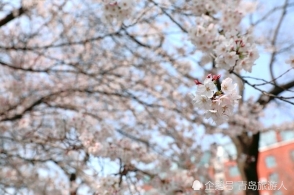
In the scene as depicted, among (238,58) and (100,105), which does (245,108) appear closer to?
(100,105)

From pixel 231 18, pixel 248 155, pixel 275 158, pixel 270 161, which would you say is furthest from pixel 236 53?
pixel 270 161

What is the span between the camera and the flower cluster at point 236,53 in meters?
1.96

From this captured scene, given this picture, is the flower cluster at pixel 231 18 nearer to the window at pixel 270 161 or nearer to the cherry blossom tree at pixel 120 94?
the cherry blossom tree at pixel 120 94

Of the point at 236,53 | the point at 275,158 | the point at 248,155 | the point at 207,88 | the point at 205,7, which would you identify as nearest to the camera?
the point at 207,88

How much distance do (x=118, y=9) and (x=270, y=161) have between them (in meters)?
A: 28.8

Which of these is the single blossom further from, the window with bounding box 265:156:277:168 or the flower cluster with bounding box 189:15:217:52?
the window with bounding box 265:156:277:168

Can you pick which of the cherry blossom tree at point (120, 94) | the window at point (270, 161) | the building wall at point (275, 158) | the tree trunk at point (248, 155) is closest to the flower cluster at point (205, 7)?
the cherry blossom tree at point (120, 94)

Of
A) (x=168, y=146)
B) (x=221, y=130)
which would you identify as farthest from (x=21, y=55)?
(x=221, y=130)

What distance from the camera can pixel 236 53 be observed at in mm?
1983

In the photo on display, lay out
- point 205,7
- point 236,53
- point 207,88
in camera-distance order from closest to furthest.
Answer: point 207,88, point 236,53, point 205,7

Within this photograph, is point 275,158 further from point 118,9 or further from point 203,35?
point 118,9

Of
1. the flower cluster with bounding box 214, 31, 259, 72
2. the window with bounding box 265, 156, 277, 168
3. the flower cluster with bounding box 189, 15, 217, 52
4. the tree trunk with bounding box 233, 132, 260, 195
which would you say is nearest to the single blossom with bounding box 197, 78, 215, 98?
the flower cluster with bounding box 214, 31, 259, 72

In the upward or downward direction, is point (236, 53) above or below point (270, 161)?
below

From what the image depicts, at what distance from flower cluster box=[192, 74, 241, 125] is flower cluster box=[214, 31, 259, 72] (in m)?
0.52
